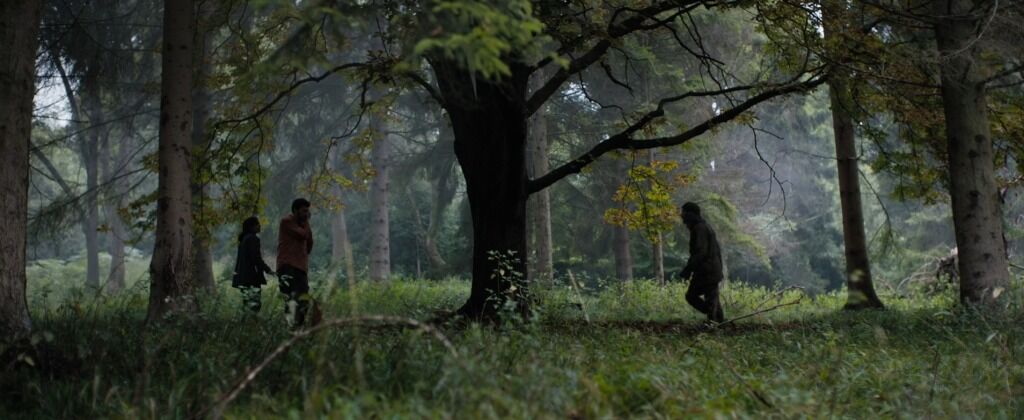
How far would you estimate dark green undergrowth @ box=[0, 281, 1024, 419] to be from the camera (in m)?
4.44

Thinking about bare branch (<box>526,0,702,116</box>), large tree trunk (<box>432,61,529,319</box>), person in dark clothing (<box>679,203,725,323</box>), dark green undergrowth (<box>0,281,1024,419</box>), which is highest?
bare branch (<box>526,0,702,116</box>)

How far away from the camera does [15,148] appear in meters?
7.54

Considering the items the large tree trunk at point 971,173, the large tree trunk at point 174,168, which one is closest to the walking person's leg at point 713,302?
the large tree trunk at point 971,173

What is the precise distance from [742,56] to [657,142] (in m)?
13.5

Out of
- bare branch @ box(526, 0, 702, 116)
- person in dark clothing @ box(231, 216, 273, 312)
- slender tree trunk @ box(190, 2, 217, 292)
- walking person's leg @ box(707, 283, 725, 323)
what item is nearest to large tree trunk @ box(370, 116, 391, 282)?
slender tree trunk @ box(190, 2, 217, 292)

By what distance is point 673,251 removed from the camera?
3048cm

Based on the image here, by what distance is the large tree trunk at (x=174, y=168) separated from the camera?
10.4 m

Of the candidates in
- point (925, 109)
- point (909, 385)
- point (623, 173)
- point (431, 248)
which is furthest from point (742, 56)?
point (909, 385)

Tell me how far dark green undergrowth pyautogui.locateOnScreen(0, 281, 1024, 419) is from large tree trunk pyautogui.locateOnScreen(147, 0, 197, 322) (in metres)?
2.00

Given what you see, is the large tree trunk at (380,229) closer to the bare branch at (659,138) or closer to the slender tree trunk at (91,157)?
the slender tree trunk at (91,157)

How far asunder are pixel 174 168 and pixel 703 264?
6.85 meters

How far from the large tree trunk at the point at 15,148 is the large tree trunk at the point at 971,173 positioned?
1100cm

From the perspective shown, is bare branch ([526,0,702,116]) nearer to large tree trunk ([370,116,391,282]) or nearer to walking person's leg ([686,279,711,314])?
walking person's leg ([686,279,711,314])

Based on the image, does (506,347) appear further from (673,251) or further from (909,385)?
(673,251)
